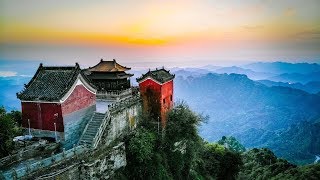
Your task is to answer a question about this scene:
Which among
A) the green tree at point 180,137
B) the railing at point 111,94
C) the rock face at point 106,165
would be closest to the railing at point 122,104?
the railing at point 111,94

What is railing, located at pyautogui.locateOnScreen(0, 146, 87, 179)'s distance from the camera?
13981 millimetres

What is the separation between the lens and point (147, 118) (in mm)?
27047

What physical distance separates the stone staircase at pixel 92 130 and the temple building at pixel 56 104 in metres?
0.70

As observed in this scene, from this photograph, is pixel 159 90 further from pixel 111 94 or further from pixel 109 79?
pixel 109 79

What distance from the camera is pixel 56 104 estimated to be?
19.5m

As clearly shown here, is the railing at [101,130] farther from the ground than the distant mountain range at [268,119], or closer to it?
farther from the ground

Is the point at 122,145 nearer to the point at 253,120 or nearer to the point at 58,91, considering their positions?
the point at 58,91

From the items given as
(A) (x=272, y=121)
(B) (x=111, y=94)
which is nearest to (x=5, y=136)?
(B) (x=111, y=94)

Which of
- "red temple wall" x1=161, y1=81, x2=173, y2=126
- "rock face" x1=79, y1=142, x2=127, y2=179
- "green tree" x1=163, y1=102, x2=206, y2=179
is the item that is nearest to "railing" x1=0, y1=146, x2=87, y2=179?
"rock face" x1=79, y1=142, x2=127, y2=179

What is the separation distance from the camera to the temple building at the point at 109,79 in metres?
27.1

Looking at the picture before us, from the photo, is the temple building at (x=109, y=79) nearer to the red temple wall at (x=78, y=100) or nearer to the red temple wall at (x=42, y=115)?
the red temple wall at (x=78, y=100)

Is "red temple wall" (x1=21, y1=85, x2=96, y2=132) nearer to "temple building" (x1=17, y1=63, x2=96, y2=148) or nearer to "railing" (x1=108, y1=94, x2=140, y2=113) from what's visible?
"temple building" (x1=17, y1=63, x2=96, y2=148)

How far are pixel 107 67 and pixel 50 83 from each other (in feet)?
26.4

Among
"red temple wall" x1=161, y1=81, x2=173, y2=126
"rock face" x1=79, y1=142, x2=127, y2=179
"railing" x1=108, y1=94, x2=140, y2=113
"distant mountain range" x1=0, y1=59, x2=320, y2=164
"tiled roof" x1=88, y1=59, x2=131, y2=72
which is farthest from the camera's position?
"distant mountain range" x1=0, y1=59, x2=320, y2=164
